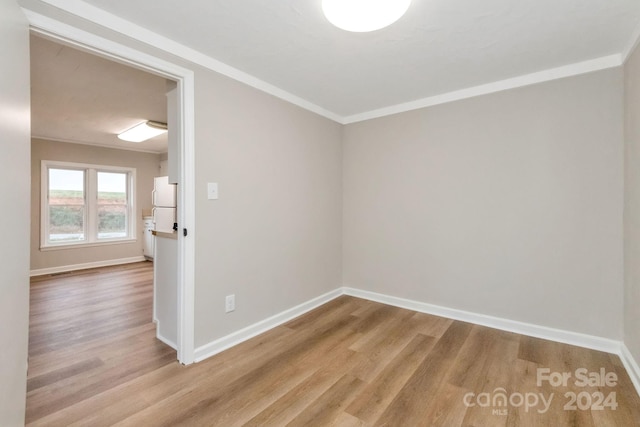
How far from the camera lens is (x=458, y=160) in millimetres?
2801

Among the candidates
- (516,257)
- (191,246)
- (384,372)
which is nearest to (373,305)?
(384,372)

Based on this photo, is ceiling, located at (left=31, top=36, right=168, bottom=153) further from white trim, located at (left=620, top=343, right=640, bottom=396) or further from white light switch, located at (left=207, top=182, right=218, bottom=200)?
white trim, located at (left=620, top=343, right=640, bottom=396)

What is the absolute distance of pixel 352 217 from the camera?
356 centimetres

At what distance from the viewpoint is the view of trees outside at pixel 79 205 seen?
16.5 ft

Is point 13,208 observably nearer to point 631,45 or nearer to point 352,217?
point 352,217

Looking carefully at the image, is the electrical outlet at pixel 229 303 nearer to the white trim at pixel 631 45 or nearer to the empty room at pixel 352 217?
the empty room at pixel 352 217

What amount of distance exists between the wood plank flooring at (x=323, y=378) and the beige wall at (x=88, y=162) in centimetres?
274

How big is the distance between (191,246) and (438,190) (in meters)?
2.35

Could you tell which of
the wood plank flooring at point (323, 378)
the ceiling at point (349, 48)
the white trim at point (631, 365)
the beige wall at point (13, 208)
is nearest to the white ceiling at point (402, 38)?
the ceiling at point (349, 48)

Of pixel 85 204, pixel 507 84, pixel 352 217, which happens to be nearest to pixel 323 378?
pixel 352 217

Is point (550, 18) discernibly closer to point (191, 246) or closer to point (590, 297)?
point (590, 297)

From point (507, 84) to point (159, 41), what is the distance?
109 inches

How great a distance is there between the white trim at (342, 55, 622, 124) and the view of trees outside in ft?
17.0

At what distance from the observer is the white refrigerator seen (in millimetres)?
2361
